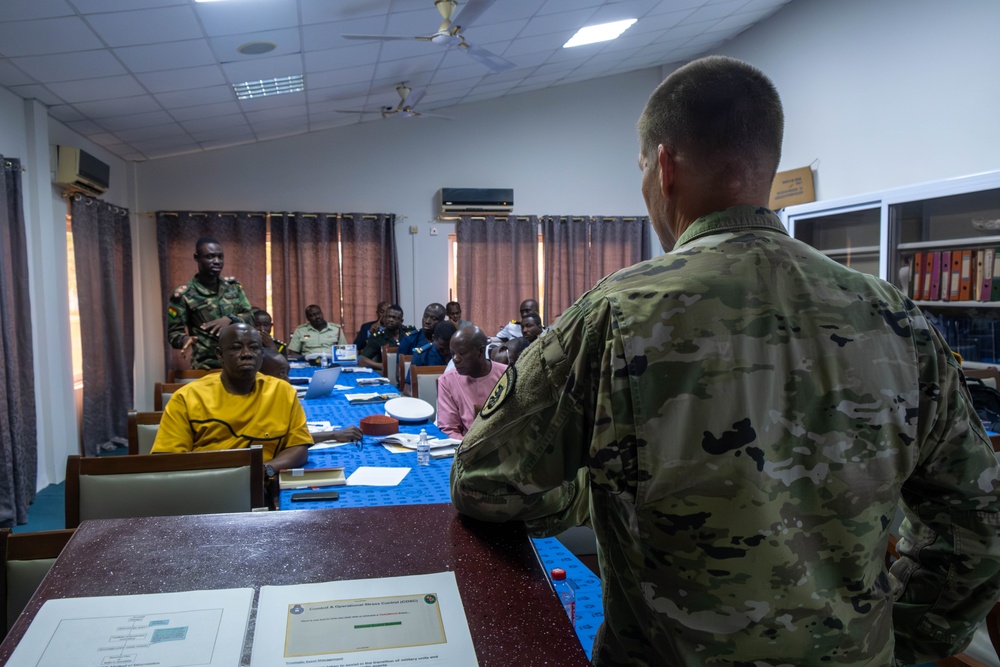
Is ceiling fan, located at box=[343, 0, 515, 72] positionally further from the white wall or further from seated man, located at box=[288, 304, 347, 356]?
seated man, located at box=[288, 304, 347, 356]

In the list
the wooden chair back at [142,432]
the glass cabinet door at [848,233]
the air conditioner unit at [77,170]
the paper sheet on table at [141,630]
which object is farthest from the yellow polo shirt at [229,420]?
the glass cabinet door at [848,233]

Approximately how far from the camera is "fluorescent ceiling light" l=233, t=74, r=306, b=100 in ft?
17.1

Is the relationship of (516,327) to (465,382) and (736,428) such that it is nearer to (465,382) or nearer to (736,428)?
(465,382)

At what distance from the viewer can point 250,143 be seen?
7488 mm

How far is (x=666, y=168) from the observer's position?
885 mm

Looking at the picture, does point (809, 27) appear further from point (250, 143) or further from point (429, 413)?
point (250, 143)

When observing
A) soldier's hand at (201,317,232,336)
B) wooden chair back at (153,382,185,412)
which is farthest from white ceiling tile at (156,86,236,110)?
wooden chair back at (153,382,185,412)

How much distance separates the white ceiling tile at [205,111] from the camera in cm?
546

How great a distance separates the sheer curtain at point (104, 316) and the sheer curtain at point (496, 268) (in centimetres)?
362

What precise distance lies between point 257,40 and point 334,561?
4.28 metres

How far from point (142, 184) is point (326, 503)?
657 centimetres

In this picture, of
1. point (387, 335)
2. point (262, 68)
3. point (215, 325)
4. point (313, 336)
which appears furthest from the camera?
point (313, 336)

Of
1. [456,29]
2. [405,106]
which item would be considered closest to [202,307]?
[456,29]

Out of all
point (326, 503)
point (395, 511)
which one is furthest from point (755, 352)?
point (326, 503)
